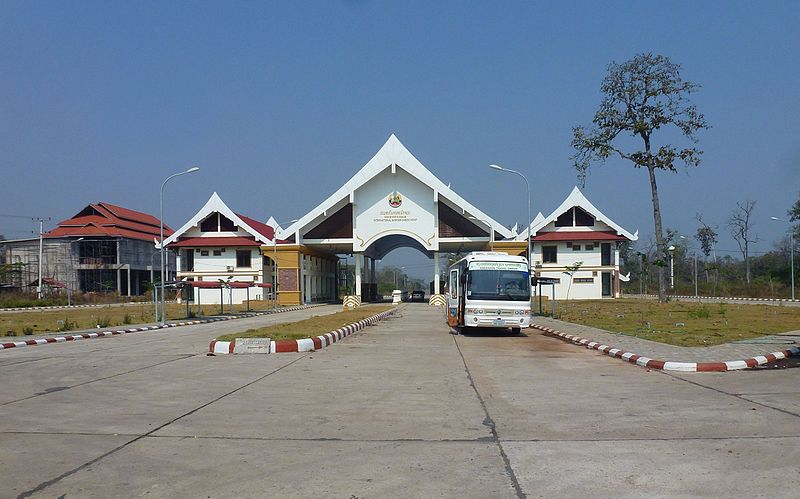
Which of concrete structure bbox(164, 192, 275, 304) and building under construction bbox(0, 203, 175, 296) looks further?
building under construction bbox(0, 203, 175, 296)

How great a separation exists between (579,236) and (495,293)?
126 feet

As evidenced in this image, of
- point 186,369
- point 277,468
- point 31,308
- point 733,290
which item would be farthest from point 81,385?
point 733,290

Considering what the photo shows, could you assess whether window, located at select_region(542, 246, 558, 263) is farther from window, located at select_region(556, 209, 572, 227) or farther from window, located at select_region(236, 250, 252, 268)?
window, located at select_region(236, 250, 252, 268)

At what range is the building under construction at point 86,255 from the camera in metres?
70.8

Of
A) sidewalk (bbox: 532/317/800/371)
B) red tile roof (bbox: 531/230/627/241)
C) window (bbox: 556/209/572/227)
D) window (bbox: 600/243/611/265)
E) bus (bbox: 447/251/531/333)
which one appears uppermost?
window (bbox: 556/209/572/227)

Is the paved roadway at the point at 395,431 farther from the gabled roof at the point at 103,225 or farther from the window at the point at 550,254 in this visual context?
the gabled roof at the point at 103,225

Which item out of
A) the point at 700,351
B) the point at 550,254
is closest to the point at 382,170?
the point at 550,254

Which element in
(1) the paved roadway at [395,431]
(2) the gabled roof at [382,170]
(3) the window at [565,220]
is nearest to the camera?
(1) the paved roadway at [395,431]

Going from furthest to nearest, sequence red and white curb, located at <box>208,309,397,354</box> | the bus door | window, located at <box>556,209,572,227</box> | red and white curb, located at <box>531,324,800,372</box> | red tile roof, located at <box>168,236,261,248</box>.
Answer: red tile roof, located at <box>168,236,261,248</box> → window, located at <box>556,209,572,227</box> → the bus door → red and white curb, located at <box>208,309,397,354</box> → red and white curb, located at <box>531,324,800,372</box>

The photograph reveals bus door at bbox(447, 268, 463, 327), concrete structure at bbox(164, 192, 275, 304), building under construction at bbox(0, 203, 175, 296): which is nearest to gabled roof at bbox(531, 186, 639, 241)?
concrete structure at bbox(164, 192, 275, 304)

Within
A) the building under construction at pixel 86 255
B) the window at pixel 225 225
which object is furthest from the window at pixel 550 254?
the building under construction at pixel 86 255

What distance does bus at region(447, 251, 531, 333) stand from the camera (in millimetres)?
22078

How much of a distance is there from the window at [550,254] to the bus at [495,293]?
37306mm

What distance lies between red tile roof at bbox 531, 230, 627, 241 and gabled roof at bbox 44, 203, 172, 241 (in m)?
42.1
